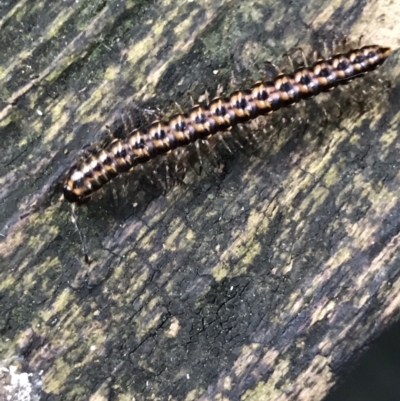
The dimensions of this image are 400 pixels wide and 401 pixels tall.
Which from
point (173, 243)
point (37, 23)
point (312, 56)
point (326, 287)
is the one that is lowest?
point (326, 287)

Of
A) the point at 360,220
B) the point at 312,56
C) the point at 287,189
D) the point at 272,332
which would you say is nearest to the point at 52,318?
the point at 272,332

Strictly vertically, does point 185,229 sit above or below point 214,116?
below

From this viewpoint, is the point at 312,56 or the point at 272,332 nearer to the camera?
the point at 272,332

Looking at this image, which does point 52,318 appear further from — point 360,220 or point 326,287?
point 360,220

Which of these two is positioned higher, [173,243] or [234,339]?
[173,243]
